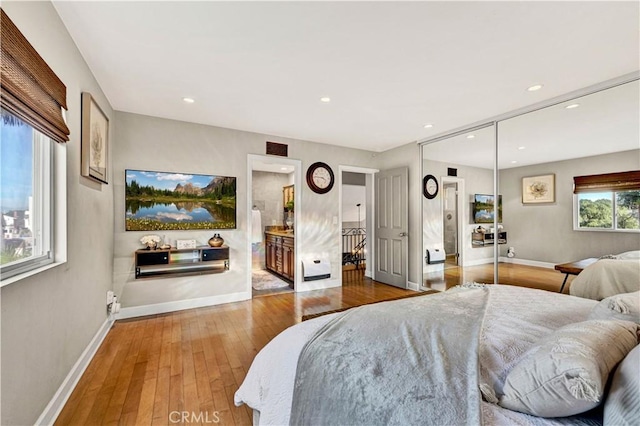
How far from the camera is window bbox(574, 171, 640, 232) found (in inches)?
91.3

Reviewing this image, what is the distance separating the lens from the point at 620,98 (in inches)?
95.6

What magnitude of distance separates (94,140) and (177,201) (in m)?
1.25

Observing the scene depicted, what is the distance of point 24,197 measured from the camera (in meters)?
1.48

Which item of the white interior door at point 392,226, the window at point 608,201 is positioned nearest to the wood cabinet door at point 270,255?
the white interior door at point 392,226

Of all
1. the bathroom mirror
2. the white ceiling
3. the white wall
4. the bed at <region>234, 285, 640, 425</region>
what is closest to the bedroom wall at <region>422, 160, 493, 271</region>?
the bathroom mirror

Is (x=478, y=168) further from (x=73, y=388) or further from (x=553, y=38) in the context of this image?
(x=73, y=388)

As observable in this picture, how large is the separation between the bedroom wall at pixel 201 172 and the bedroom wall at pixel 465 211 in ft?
5.68

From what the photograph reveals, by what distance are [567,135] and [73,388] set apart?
4962 millimetres

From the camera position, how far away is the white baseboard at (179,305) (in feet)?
10.5

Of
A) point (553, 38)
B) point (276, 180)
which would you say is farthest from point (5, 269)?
point (276, 180)

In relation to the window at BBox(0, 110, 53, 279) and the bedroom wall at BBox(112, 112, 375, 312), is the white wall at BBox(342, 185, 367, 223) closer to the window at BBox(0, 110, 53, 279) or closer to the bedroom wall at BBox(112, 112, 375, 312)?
the bedroom wall at BBox(112, 112, 375, 312)

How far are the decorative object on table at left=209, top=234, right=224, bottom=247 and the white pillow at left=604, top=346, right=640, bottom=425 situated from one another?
360cm

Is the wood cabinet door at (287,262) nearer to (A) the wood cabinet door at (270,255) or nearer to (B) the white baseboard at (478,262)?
(A) the wood cabinet door at (270,255)

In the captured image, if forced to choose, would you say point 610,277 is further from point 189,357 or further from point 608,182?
point 189,357
